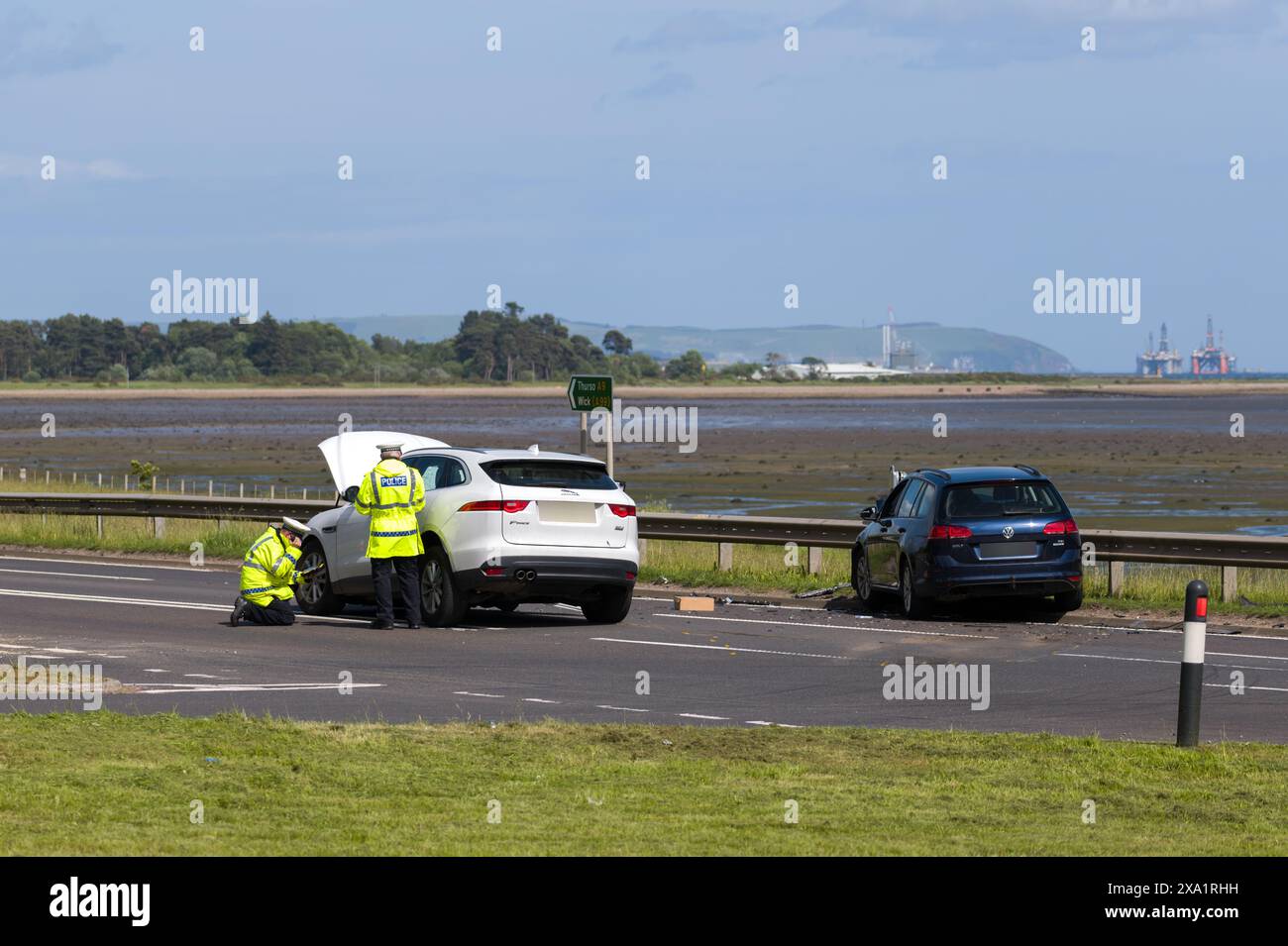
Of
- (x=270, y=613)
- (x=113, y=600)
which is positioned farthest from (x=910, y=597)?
(x=113, y=600)

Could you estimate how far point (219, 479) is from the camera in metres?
56.5

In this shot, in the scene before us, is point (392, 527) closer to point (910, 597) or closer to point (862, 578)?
point (910, 597)

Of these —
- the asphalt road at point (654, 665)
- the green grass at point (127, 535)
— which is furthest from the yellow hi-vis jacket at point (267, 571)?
the green grass at point (127, 535)

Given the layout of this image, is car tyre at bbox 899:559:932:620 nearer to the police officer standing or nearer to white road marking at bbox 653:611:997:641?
white road marking at bbox 653:611:997:641

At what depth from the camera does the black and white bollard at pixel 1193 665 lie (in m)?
11.0

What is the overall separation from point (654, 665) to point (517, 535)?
9.13 ft

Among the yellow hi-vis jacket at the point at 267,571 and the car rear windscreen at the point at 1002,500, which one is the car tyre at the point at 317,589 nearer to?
the yellow hi-vis jacket at the point at 267,571

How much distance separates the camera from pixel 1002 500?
1998cm

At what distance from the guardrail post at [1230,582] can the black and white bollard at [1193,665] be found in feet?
33.8

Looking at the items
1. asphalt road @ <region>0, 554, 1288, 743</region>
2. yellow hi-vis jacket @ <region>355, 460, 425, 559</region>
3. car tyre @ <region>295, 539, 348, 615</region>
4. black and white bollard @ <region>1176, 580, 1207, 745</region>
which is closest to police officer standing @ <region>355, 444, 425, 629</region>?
yellow hi-vis jacket @ <region>355, 460, 425, 559</region>

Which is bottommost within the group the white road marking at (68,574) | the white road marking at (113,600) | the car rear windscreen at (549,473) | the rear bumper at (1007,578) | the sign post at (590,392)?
the white road marking at (68,574)

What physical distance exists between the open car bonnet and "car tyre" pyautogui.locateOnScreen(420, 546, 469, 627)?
318 centimetres

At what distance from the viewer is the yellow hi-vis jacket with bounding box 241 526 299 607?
18.9m
